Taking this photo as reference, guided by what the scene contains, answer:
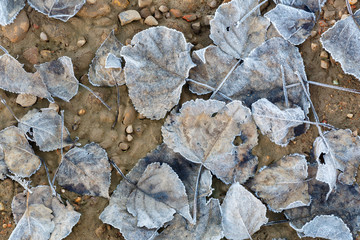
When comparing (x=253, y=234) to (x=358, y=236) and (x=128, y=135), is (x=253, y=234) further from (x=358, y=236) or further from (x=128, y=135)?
(x=128, y=135)

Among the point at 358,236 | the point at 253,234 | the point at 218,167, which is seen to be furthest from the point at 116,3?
the point at 358,236

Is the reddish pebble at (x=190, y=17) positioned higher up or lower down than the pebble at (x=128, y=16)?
lower down

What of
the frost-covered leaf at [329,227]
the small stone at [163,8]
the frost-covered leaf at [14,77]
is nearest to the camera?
the frost-covered leaf at [329,227]

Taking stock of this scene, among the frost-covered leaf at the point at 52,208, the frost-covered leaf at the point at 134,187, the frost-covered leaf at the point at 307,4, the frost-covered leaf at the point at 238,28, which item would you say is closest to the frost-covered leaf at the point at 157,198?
the frost-covered leaf at the point at 134,187

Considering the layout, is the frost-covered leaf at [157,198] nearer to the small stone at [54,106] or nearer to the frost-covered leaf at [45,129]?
the frost-covered leaf at [45,129]

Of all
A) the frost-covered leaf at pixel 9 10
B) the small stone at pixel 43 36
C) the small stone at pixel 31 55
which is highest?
the frost-covered leaf at pixel 9 10

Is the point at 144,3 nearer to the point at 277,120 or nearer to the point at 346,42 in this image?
the point at 277,120

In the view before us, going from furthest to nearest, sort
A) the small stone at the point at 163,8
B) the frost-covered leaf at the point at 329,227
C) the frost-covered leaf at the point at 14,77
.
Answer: the small stone at the point at 163,8
the frost-covered leaf at the point at 14,77
the frost-covered leaf at the point at 329,227
